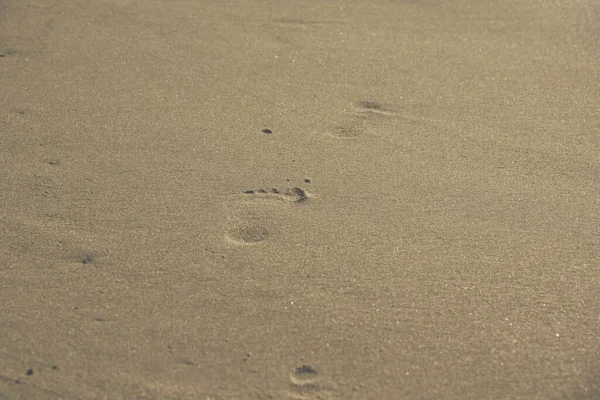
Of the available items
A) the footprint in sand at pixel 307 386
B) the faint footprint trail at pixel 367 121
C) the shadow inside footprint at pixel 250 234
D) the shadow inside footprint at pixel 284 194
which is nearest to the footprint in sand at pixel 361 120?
the faint footprint trail at pixel 367 121

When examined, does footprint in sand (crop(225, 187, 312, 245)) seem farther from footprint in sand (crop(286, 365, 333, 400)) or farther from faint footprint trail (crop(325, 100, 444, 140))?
footprint in sand (crop(286, 365, 333, 400))

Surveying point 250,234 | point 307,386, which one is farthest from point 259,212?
point 307,386

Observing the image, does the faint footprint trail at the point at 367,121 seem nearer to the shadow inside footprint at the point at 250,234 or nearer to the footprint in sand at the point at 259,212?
the footprint in sand at the point at 259,212

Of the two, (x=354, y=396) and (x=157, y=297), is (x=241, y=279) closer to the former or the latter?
(x=157, y=297)

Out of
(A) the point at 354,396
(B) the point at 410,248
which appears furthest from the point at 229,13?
(A) the point at 354,396

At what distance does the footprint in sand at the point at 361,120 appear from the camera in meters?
3.23

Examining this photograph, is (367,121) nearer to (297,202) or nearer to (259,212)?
(297,202)

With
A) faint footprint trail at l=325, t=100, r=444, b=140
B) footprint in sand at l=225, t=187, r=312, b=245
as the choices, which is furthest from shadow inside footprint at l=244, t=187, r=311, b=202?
faint footprint trail at l=325, t=100, r=444, b=140

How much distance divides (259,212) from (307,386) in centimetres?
83

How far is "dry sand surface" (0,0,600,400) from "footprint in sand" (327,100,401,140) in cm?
1

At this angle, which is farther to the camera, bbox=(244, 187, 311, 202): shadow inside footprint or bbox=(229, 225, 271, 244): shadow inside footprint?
bbox=(244, 187, 311, 202): shadow inside footprint

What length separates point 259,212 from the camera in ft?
8.96

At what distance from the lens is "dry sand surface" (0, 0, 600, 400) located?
2.19 meters

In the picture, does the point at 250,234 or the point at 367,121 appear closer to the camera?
the point at 250,234
